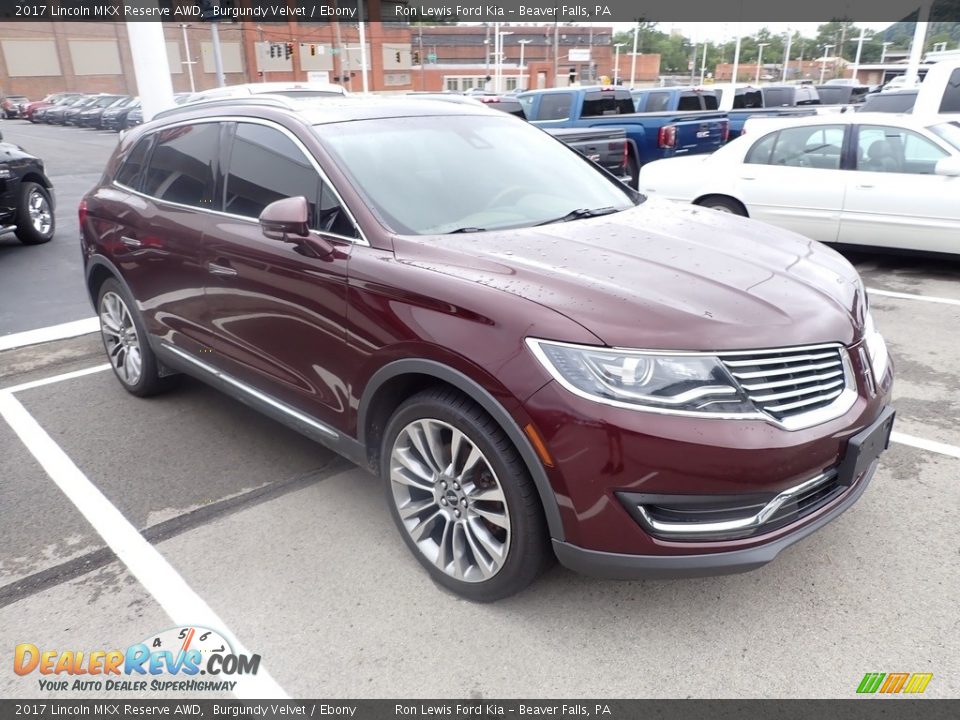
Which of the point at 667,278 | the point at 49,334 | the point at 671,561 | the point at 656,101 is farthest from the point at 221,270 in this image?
the point at 656,101

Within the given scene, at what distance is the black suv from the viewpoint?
8.86 m

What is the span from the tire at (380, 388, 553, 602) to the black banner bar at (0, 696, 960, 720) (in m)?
0.46

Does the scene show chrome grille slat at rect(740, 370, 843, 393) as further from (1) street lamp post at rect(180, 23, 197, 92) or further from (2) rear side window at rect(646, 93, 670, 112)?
(1) street lamp post at rect(180, 23, 197, 92)

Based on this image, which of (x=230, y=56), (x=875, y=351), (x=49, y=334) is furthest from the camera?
(x=230, y=56)

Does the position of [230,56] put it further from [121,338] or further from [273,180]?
[273,180]

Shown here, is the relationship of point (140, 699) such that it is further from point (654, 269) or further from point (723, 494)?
point (654, 269)

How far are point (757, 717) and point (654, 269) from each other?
151cm

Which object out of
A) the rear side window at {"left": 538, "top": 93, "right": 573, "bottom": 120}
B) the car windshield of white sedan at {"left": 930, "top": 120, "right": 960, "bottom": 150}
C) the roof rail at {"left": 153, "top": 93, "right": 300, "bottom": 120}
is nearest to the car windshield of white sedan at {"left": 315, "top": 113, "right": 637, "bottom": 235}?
the roof rail at {"left": 153, "top": 93, "right": 300, "bottom": 120}

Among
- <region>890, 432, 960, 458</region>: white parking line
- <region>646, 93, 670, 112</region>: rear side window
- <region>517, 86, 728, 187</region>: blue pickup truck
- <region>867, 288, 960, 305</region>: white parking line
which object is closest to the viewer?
<region>890, 432, 960, 458</region>: white parking line

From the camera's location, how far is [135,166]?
186 inches

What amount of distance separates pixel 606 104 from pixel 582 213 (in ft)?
36.0

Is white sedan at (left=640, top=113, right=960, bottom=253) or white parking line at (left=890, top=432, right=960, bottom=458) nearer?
white parking line at (left=890, top=432, right=960, bottom=458)

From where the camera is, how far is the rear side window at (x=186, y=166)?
3932 mm

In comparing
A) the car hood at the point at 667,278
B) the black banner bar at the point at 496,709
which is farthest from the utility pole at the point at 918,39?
the black banner bar at the point at 496,709
